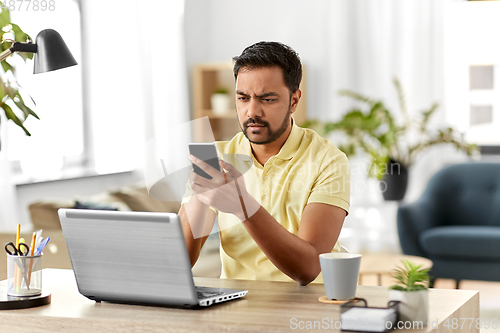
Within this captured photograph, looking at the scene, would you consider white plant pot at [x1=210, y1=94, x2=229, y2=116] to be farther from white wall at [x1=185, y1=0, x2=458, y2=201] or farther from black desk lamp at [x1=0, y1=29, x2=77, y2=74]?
black desk lamp at [x1=0, y1=29, x2=77, y2=74]

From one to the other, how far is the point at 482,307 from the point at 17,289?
2.96 meters

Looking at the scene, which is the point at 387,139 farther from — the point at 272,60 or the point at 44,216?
the point at 272,60

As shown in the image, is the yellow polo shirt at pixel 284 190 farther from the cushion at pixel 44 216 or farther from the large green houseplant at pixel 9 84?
the cushion at pixel 44 216

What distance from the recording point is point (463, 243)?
361 centimetres

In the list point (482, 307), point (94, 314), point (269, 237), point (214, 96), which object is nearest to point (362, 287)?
point (269, 237)

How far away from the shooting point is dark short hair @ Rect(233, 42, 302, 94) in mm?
1510

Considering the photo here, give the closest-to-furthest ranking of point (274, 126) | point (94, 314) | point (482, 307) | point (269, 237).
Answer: point (94, 314) < point (269, 237) < point (274, 126) < point (482, 307)

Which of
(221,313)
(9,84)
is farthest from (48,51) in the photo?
(221,313)

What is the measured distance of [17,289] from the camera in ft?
3.99

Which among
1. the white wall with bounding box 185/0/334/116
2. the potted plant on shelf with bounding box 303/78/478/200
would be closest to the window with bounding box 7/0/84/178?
the white wall with bounding box 185/0/334/116

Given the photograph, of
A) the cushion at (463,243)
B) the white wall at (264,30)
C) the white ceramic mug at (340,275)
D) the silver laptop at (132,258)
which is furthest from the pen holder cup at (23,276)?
the white wall at (264,30)

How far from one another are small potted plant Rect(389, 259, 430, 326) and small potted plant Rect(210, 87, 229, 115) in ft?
14.4

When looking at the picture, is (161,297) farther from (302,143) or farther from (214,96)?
(214,96)

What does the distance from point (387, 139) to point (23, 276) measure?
370 cm
